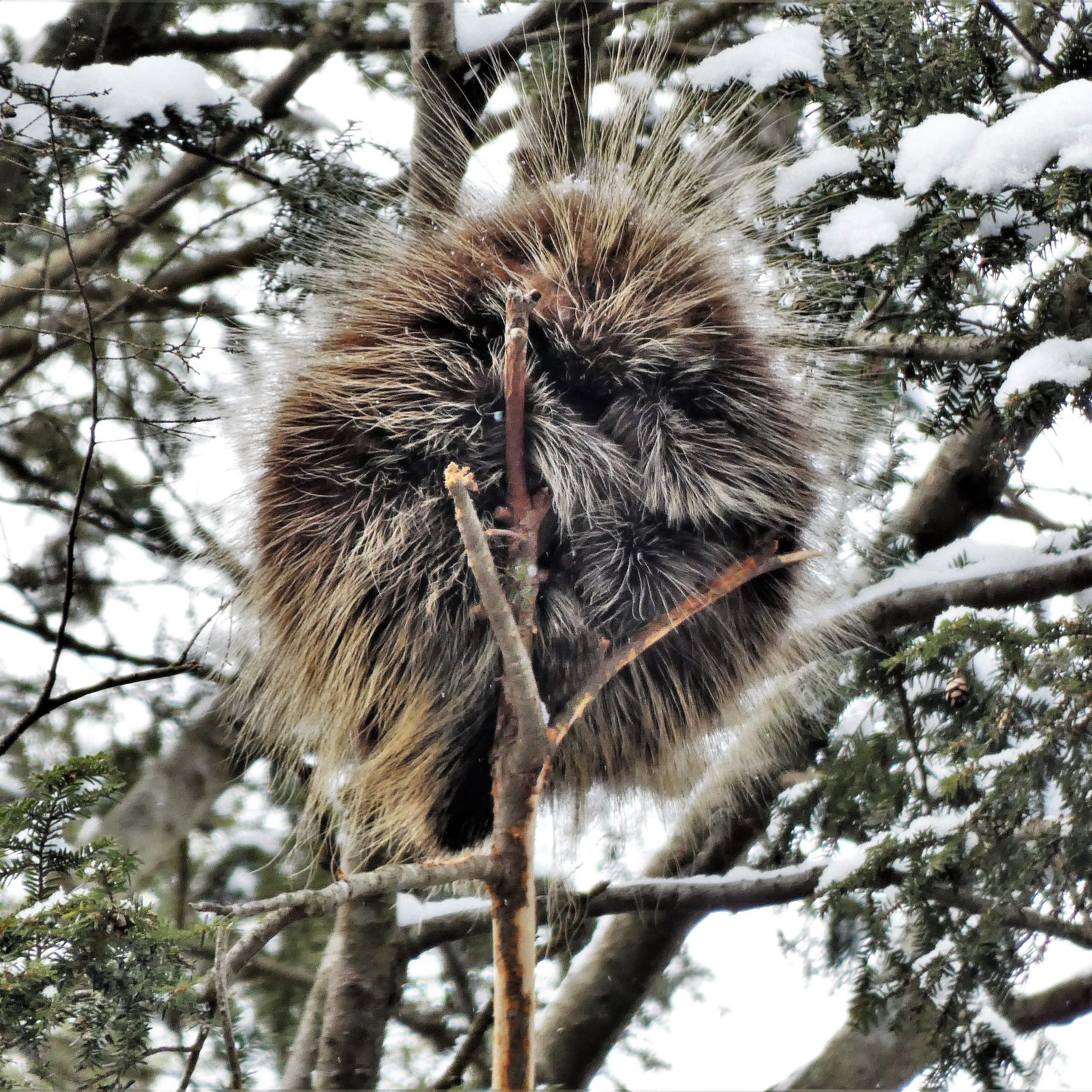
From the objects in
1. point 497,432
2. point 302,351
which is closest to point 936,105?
point 497,432

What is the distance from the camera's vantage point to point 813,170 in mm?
1573

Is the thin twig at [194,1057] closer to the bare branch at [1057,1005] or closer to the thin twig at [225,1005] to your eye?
the thin twig at [225,1005]

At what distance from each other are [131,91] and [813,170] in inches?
40.5

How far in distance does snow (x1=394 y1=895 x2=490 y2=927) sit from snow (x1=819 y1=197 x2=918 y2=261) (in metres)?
1.13

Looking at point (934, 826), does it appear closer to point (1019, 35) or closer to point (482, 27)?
point (1019, 35)

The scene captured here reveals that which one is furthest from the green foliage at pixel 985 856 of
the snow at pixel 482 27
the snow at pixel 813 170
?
the snow at pixel 482 27

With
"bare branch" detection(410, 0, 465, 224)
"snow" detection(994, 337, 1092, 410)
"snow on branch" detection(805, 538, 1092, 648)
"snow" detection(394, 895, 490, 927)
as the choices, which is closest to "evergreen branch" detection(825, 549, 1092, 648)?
"snow on branch" detection(805, 538, 1092, 648)

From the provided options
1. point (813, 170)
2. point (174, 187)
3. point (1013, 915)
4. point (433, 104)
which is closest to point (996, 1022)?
point (1013, 915)

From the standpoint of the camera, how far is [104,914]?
901 mm

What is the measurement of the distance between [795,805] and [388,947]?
718 mm

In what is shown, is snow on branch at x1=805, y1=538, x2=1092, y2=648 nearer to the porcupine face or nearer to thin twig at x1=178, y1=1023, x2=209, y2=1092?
the porcupine face

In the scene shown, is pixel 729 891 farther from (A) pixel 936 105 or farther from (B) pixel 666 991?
(A) pixel 936 105

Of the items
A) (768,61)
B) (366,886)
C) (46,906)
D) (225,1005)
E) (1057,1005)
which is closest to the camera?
(225,1005)

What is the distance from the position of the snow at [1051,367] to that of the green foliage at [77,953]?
1.05m
